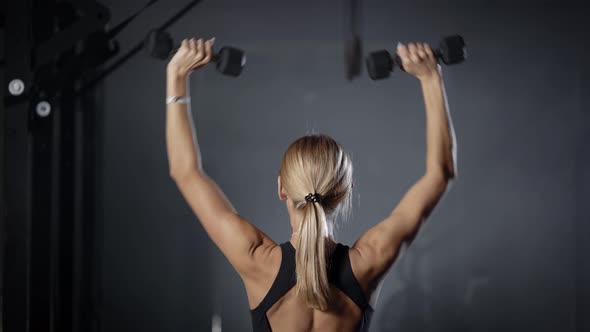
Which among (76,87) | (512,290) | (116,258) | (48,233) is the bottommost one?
(512,290)

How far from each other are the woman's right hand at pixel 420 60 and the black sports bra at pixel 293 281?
59cm

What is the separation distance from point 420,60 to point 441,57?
0.14 m

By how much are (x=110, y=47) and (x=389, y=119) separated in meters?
1.65

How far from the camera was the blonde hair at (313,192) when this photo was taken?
133cm

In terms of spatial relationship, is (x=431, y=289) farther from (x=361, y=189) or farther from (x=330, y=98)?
(x=330, y=98)

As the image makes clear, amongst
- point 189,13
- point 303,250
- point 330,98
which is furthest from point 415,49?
point 189,13

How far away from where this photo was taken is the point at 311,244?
4.40ft

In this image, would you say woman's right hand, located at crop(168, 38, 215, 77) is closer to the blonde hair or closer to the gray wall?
the blonde hair

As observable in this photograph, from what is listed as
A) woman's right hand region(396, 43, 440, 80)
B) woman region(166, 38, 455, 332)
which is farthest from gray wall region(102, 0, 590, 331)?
woman region(166, 38, 455, 332)

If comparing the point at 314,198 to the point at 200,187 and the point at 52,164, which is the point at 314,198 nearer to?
the point at 200,187

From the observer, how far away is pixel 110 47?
2990 millimetres

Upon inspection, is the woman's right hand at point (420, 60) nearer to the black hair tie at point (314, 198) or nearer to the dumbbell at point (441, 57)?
the dumbbell at point (441, 57)

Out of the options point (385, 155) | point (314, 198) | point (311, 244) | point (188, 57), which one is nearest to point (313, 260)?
point (311, 244)

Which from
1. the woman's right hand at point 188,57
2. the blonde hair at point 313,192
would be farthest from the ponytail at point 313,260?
the woman's right hand at point 188,57
